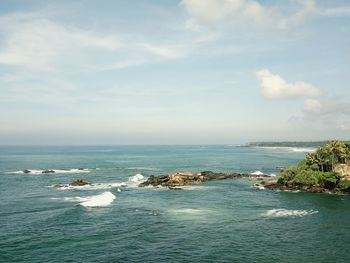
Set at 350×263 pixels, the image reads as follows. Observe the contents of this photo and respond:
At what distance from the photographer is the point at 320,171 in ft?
335

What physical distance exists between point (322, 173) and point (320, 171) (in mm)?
4056

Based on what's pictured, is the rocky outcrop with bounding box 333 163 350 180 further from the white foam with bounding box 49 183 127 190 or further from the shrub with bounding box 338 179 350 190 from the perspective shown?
the white foam with bounding box 49 183 127 190

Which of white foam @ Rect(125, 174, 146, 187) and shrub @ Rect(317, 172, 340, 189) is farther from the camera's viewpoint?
white foam @ Rect(125, 174, 146, 187)

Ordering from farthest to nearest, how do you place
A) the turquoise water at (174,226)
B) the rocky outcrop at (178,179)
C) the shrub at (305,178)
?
1. the rocky outcrop at (178,179)
2. the shrub at (305,178)
3. the turquoise water at (174,226)

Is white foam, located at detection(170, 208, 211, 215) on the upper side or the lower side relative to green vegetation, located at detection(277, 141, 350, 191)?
lower

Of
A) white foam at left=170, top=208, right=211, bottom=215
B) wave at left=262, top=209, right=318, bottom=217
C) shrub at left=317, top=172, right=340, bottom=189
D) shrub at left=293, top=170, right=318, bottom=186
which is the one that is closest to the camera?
wave at left=262, top=209, right=318, bottom=217

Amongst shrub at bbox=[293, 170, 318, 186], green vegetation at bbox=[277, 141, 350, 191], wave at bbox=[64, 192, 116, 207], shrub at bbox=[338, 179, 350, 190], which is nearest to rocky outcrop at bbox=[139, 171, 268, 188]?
wave at bbox=[64, 192, 116, 207]

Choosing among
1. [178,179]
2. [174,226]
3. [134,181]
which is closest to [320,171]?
[178,179]

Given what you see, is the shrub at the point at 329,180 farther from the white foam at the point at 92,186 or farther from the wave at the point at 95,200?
the white foam at the point at 92,186

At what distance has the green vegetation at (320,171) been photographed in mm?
96562

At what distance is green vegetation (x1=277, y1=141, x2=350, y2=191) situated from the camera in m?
Answer: 96.6

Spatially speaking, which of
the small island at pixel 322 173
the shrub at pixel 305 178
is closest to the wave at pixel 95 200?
the small island at pixel 322 173

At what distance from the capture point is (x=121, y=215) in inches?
2813

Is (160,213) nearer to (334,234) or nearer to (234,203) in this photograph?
(234,203)
